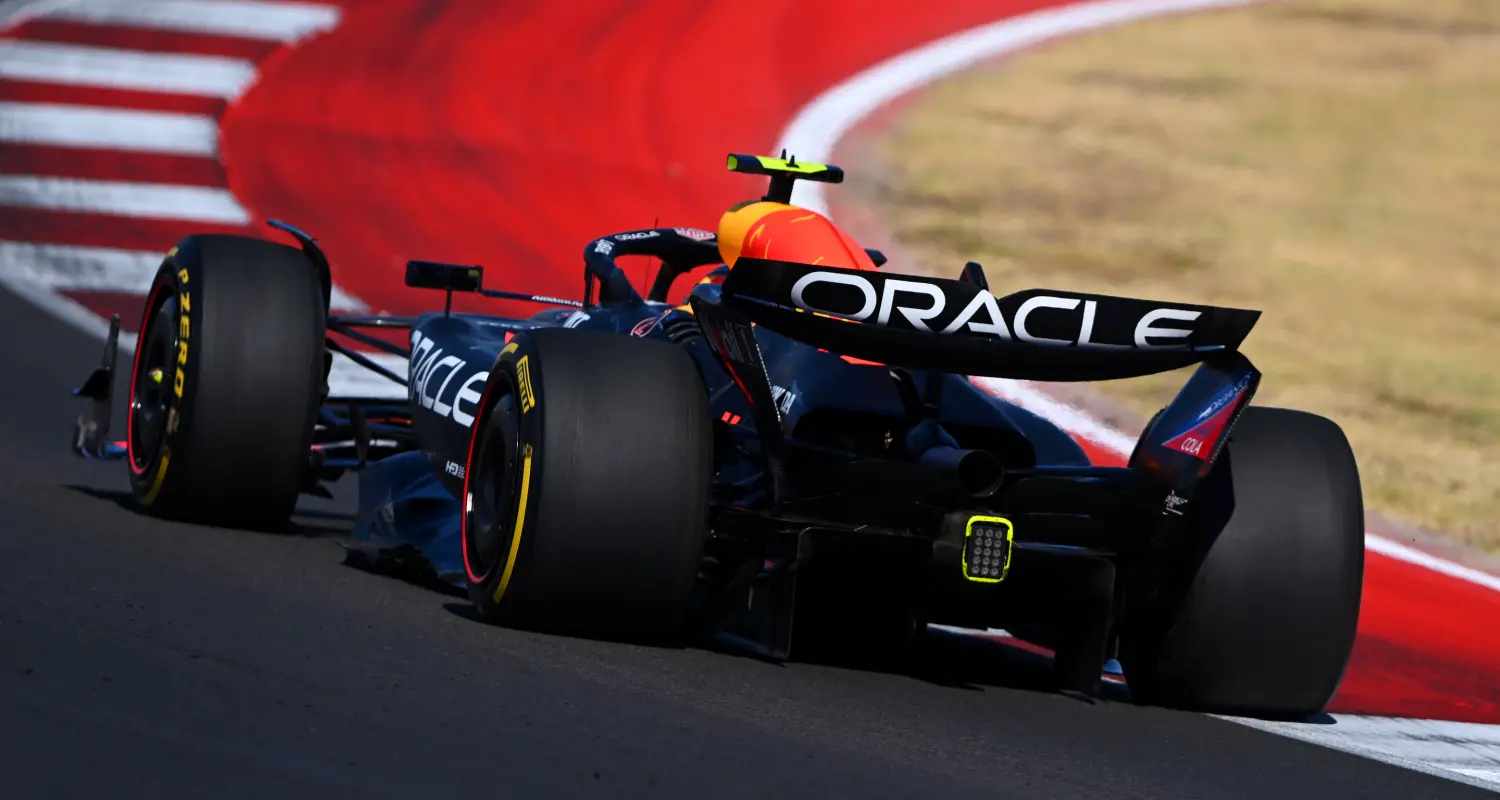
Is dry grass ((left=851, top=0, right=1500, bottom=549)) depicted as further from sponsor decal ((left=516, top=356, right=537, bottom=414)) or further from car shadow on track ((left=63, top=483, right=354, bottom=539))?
sponsor decal ((left=516, top=356, right=537, bottom=414))

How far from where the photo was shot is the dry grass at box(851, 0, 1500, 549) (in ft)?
39.6

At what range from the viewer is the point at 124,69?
1722cm

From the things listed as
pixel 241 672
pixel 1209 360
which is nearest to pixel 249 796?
pixel 241 672

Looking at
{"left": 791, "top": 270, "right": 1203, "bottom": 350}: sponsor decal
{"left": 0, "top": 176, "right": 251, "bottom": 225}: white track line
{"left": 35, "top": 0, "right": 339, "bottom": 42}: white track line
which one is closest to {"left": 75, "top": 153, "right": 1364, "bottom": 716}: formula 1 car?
{"left": 791, "top": 270, "right": 1203, "bottom": 350}: sponsor decal

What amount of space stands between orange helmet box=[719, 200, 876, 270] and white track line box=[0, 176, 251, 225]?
25.6ft

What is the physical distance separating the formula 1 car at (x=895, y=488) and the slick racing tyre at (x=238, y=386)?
59 cm

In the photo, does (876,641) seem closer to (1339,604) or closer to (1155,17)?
(1339,604)

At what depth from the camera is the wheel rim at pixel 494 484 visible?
5.73 m

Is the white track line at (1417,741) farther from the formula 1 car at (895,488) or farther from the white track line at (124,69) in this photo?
the white track line at (124,69)

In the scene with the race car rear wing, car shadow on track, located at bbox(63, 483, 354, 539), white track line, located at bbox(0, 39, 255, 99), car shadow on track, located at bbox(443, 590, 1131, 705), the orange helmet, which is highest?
white track line, located at bbox(0, 39, 255, 99)

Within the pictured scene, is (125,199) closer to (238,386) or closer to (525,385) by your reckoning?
(238,386)

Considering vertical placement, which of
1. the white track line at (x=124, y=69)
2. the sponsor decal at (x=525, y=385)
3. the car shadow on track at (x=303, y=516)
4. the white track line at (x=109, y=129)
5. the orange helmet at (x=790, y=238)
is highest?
the white track line at (x=124, y=69)

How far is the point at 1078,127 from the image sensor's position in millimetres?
17469

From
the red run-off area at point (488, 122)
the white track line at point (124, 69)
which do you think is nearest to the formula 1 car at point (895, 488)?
the red run-off area at point (488, 122)
